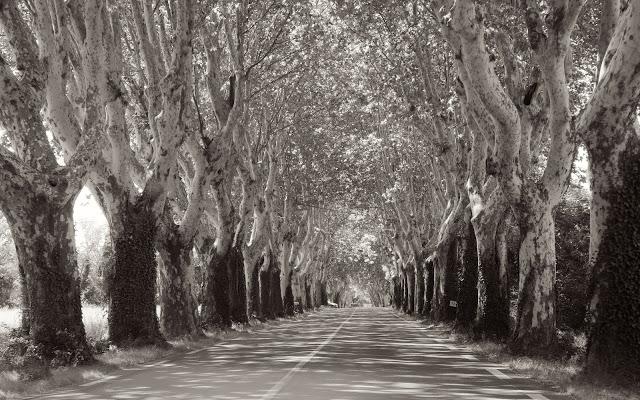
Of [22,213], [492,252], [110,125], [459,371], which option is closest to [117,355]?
[22,213]

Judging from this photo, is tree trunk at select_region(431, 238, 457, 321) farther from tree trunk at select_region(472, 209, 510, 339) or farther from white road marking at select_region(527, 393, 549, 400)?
white road marking at select_region(527, 393, 549, 400)

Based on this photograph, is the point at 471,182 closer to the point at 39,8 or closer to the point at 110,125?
the point at 110,125

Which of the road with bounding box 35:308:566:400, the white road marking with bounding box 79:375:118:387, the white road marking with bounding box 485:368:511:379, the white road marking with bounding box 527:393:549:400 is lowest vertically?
the white road marking with bounding box 527:393:549:400

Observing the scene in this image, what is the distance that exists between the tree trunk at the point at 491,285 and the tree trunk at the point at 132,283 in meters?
8.05

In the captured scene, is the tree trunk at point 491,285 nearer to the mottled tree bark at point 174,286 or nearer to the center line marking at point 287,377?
the center line marking at point 287,377

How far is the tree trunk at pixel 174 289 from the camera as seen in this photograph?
20688 mm

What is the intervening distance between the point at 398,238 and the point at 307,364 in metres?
40.8

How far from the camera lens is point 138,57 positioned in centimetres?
2347

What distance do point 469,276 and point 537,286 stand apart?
28.3 feet

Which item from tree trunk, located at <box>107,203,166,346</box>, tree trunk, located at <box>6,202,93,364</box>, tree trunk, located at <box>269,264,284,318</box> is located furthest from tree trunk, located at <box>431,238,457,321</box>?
tree trunk, located at <box>6,202,93,364</box>

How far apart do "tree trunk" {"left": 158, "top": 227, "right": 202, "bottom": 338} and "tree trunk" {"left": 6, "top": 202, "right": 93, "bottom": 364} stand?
23.7ft

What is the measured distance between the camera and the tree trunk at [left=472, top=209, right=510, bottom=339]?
19.4 m

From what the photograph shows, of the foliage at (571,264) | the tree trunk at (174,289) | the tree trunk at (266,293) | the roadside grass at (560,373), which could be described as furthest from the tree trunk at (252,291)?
the roadside grass at (560,373)

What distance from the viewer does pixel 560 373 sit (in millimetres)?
12141
